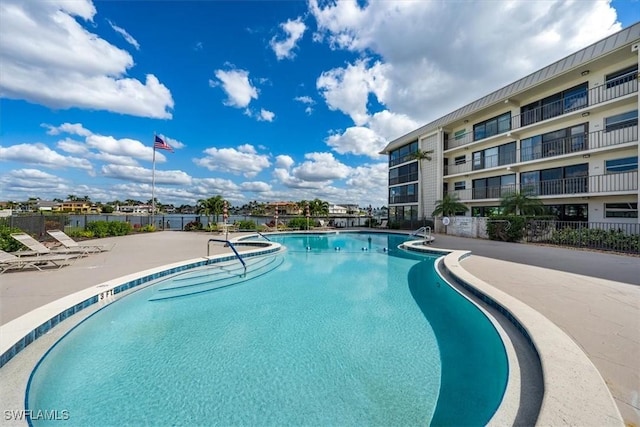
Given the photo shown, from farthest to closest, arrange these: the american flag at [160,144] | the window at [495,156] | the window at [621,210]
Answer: the american flag at [160,144] → the window at [495,156] → the window at [621,210]

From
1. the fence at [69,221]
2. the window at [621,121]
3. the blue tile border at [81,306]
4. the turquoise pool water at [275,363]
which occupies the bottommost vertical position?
the turquoise pool water at [275,363]

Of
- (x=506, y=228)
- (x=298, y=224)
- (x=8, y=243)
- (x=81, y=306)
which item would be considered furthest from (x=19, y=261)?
(x=506, y=228)

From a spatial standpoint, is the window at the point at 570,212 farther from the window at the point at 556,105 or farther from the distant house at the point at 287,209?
the distant house at the point at 287,209

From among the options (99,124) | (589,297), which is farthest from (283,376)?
(99,124)

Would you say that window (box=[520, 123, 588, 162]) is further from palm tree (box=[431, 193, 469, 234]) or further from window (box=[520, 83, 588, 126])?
palm tree (box=[431, 193, 469, 234])

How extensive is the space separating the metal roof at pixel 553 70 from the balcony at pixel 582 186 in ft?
18.0

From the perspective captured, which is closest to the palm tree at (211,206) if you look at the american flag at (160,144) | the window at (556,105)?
the american flag at (160,144)

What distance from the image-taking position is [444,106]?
831 inches

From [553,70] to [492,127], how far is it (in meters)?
4.97

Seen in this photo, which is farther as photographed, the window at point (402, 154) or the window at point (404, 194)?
the window at point (402, 154)

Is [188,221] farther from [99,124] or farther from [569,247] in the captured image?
[569,247]

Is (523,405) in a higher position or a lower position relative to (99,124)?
lower

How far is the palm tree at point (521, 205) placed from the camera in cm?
1343

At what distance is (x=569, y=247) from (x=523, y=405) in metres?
12.5
